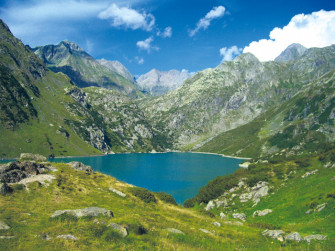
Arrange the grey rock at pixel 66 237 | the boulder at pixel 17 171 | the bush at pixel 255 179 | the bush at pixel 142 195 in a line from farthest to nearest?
the bush at pixel 255 179 → the bush at pixel 142 195 → the boulder at pixel 17 171 → the grey rock at pixel 66 237

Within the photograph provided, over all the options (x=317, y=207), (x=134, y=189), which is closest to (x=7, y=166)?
(x=134, y=189)

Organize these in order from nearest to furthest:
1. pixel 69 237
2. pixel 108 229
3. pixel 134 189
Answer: pixel 69 237, pixel 108 229, pixel 134 189

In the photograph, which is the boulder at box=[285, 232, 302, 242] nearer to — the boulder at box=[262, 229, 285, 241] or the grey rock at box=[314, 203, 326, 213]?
the boulder at box=[262, 229, 285, 241]

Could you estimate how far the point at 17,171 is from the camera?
32.8m

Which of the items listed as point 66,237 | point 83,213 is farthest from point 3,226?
point 83,213

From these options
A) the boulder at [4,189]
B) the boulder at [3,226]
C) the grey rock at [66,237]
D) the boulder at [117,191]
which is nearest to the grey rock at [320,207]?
the boulder at [117,191]

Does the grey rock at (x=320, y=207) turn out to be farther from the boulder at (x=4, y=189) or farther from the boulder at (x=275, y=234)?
the boulder at (x=4, y=189)

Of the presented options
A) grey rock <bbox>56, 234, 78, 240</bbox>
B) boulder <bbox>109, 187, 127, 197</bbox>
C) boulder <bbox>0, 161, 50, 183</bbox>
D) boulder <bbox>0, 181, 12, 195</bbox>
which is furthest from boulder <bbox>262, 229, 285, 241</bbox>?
boulder <bbox>0, 161, 50, 183</bbox>

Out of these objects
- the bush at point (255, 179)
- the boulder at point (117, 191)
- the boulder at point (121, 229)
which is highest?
the boulder at point (121, 229)

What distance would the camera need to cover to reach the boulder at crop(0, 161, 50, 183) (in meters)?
31.0

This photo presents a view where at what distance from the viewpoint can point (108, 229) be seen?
16.2 m

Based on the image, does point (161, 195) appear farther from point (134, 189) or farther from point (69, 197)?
point (69, 197)

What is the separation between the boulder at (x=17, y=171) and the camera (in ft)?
102

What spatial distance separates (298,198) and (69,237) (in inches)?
1704
